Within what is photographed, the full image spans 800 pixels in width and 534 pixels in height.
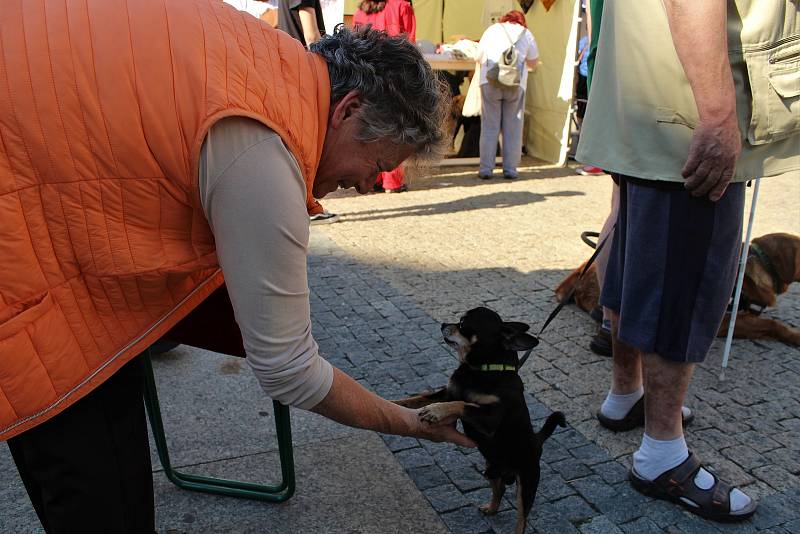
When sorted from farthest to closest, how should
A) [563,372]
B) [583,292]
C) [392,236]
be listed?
[392,236]
[583,292]
[563,372]

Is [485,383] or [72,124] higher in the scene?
[72,124]

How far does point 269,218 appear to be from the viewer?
1415 mm

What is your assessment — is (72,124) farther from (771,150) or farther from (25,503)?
(771,150)

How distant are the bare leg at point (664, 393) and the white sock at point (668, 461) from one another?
0.03 metres

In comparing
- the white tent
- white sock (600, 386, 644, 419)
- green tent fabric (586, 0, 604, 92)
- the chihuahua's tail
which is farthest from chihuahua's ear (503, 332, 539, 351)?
the white tent

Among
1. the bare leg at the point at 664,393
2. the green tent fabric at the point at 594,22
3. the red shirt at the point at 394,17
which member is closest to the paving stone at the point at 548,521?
the bare leg at the point at 664,393

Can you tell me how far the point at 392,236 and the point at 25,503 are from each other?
3.89 meters

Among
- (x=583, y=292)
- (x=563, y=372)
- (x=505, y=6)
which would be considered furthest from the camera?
(x=505, y=6)

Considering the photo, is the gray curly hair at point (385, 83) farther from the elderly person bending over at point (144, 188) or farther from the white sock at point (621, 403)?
the white sock at point (621, 403)

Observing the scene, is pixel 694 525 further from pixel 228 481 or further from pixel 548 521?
pixel 228 481

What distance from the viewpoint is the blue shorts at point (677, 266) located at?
7.57 feet

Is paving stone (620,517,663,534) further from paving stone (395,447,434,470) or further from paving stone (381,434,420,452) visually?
paving stone (381,434,420,452)

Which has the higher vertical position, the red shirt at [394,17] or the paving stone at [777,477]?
the red shirt at [394,17]

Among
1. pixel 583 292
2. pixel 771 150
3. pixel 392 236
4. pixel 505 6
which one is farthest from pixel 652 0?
pixel 505 6
